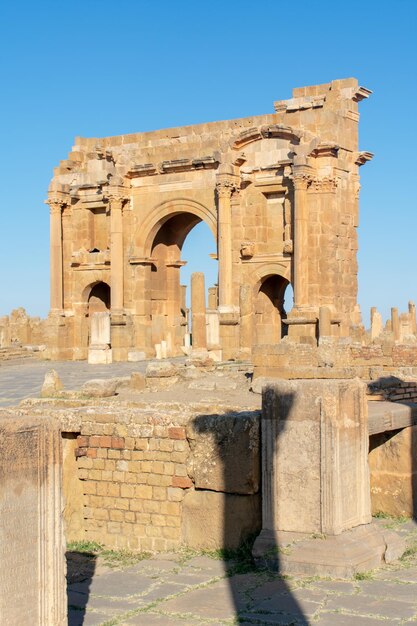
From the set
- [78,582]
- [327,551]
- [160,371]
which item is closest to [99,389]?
[160,371]

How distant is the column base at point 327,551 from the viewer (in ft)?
21.7

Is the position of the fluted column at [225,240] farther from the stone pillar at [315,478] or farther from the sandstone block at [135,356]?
the stone pillar at [315,478]

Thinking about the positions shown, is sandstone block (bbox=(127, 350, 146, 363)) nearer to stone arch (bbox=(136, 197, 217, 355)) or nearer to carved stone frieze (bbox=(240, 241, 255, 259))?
stone arch (bbox=(136, 197, 217, 355))

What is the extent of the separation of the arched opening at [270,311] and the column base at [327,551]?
1977 centimetres

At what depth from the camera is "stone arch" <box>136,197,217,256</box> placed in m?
27.4

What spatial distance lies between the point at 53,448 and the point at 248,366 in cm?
A: 1591

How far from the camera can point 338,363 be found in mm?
17531

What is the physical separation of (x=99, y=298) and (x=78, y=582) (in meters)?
24.8

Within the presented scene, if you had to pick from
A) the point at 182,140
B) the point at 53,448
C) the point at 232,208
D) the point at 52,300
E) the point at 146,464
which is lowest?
the point at 146,464

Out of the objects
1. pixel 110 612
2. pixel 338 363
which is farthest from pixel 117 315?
pixel 110 612

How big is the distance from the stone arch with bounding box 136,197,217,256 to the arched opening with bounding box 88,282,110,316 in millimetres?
2811

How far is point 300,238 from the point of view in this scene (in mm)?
25297

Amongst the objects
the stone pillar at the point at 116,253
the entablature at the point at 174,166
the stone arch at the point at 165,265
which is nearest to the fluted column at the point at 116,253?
the stone pillar at the point at 116,253

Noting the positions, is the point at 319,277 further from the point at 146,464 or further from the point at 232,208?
the point at 146,464
